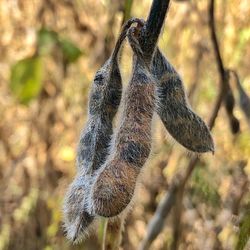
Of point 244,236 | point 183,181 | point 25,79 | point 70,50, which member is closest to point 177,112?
point 244,236

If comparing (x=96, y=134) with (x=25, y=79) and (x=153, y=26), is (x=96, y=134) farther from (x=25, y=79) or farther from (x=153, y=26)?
(x=25, y=79)

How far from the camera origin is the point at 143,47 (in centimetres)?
134

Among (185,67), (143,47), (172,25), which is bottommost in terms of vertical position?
(143,47)

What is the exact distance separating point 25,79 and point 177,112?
68.8 inches

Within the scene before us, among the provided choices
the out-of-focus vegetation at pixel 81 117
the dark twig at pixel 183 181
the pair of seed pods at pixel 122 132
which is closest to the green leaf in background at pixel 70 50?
the out-of-focus vegetation at pixel 81 117

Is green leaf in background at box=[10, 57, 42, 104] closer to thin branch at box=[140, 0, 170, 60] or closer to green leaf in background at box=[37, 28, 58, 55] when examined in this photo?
green leaf in background at box=[37, 28, 58, 55]

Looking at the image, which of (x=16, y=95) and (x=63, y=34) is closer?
(x=16, y=95)

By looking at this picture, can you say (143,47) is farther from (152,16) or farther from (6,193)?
(6,193)

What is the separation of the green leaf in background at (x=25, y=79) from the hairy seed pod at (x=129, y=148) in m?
1.78

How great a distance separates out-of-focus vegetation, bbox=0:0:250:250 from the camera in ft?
9.57

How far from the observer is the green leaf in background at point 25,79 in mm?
3092

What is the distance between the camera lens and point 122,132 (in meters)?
1.33

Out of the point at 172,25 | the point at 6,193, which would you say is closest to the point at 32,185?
the point at 6,193

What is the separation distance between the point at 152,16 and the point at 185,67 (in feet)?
7.33
